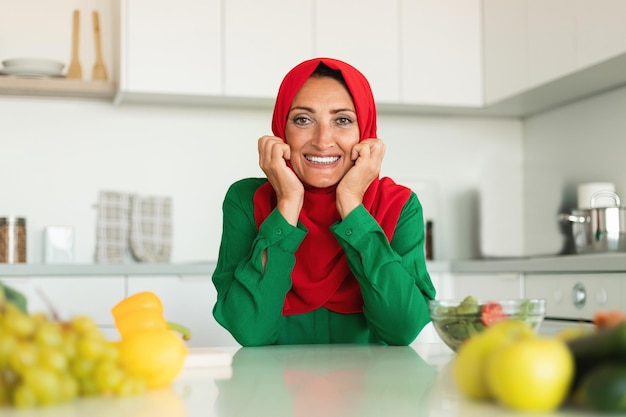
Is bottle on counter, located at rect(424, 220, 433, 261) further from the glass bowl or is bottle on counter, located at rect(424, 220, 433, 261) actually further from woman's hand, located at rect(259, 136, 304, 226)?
the glass bowl

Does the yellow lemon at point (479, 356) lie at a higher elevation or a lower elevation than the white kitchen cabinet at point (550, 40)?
lower

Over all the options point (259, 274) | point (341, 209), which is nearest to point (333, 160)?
point (341, 209)

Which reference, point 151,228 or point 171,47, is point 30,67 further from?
point 151,228

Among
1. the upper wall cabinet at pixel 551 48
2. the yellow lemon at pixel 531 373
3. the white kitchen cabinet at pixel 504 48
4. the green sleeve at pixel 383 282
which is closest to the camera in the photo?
the yellow lemon at pixel 531 373

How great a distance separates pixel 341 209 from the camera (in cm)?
195

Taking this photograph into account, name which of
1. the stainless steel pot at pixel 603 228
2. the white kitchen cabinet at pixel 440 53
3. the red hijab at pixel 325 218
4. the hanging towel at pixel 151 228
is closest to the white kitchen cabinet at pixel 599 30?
the stainless steel pot at pixel 603 228

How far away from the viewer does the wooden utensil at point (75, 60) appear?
367cm

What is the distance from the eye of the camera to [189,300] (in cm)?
329

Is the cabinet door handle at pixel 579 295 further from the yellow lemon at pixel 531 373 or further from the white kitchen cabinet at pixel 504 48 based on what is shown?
the yellow lemon at pixel 531 373

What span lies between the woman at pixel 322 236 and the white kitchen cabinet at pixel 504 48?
1.71m

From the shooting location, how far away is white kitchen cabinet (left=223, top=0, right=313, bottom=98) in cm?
358

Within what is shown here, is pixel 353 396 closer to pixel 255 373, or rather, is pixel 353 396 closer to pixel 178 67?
pixel 255 373

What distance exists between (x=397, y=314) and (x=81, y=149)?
7.67 ft

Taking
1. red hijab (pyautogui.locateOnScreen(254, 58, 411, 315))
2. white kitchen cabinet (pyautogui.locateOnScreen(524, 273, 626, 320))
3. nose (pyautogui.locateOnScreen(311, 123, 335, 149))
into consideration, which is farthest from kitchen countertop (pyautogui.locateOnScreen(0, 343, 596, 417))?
white kitchen cabinet (pyautogui.locateOnScreen(524, 273, 626, 320))
